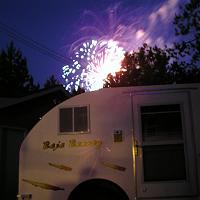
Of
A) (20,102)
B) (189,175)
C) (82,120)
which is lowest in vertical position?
(189,175)

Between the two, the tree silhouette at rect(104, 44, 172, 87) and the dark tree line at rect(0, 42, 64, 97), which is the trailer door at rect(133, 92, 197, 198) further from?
the dark tree line at rect(0, 42, 64, 97)

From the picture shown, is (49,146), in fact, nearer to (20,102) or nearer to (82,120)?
(82,120)

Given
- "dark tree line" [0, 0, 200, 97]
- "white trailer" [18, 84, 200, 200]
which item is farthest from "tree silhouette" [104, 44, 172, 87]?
"white trailer" [18, 84, 200, 200]

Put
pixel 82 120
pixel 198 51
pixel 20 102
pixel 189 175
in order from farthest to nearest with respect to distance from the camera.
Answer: pixel 198 51 < pixel 20 102 < pixel 82 120 < pixel 189 175

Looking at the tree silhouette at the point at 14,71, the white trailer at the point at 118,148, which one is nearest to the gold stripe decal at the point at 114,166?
the white trailer at the point at 118,148

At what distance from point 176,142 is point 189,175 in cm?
62

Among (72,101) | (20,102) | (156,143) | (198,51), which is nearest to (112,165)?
(156,143)

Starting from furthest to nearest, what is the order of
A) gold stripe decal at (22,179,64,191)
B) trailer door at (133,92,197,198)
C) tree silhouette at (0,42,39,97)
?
tree silhouette at (0,42,39,97), gold stripe decal at (22,179,64,191), trailer door at (133,92,197,198)

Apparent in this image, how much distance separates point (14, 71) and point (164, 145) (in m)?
47.9

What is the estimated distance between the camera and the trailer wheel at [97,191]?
27.0ft

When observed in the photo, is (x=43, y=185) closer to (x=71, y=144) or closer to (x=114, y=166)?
(x=71, y=144)

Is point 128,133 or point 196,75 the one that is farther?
point 196,75

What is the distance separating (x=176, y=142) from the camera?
823cm

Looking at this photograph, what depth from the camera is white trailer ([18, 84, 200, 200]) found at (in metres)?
8.14
